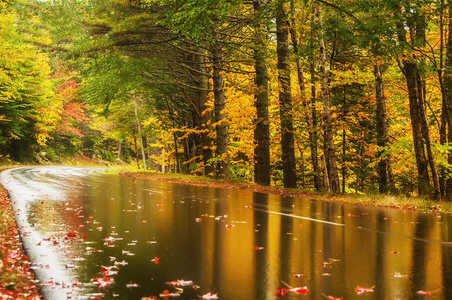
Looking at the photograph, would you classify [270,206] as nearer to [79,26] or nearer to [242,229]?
[242,229]

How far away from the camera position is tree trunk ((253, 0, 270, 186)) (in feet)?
56.9

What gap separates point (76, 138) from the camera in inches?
2240

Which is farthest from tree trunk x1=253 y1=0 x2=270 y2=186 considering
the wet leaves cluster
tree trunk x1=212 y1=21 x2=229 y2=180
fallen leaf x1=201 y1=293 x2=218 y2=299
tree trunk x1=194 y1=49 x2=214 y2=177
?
fallen leaf x1=201 y1=293 x2=218 y2=299

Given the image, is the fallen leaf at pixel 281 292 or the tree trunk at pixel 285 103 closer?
the fallen leaf at pixel 281 292

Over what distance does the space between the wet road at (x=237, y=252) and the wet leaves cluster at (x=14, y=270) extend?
12 cm

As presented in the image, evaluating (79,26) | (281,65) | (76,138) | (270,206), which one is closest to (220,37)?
(281,65)

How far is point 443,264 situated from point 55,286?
429cm

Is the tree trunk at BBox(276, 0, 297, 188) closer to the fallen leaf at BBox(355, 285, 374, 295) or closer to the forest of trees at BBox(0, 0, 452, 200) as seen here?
the forest of trees at BBox(0, 0, 452, 200)

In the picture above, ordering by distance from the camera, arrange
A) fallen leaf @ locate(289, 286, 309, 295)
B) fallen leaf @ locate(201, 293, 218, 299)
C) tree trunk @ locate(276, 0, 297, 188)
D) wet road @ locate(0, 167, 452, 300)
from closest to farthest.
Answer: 1. fallen leaf @ locate(201, 293, 218, 299)
2. fallen leaf @ locate(289, 286, 309, 295)
3. wet road @ locate(0, 167, 452, 300)
4. tree trunk @ locate(276, 0, 297, 188)

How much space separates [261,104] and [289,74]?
1.82 m

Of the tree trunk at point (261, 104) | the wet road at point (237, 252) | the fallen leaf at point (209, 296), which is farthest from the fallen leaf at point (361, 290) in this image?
the tree trunk at point (261, 104)

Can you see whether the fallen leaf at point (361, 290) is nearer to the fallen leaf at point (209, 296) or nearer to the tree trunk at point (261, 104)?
the fallen leaf at point (209, 296)

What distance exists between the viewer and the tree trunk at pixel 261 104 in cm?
1733

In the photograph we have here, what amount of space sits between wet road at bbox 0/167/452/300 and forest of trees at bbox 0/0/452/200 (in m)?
5.35
